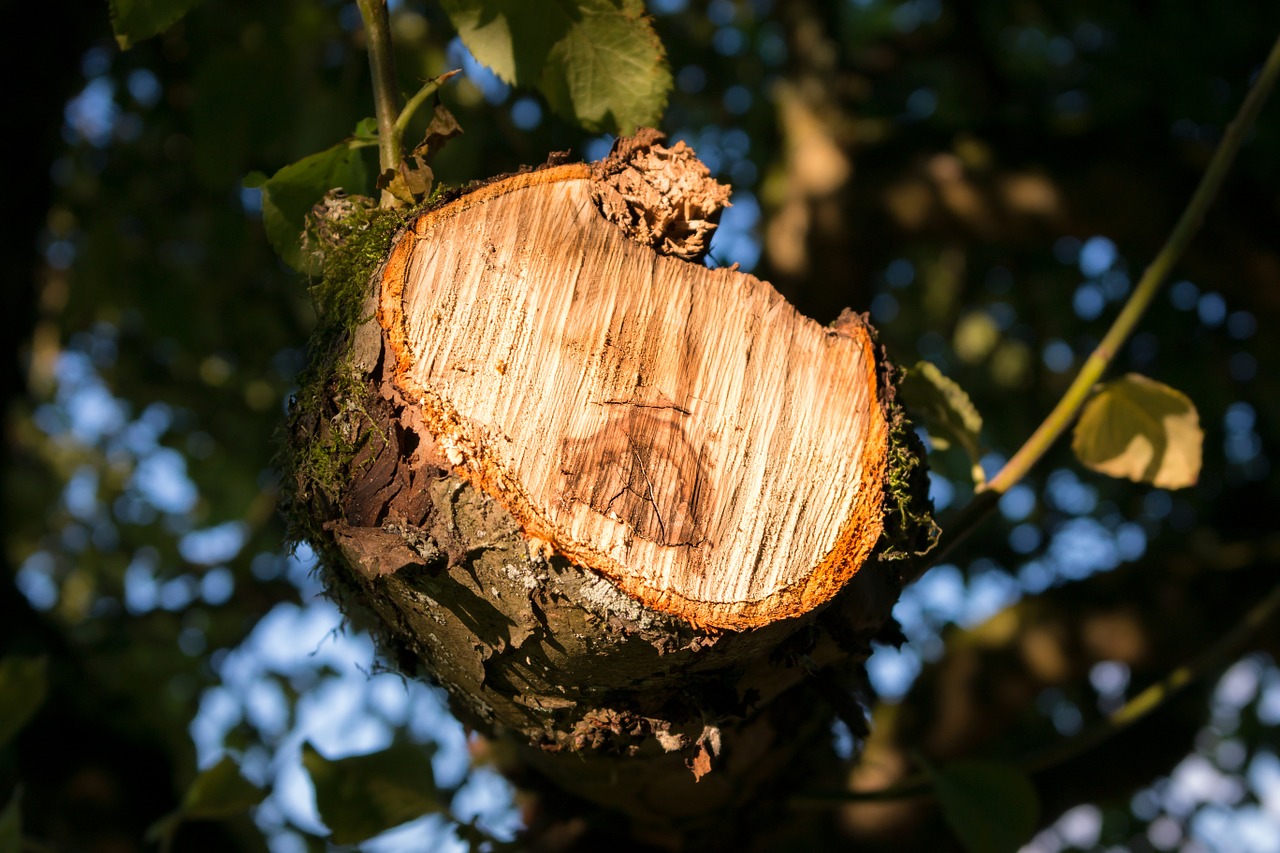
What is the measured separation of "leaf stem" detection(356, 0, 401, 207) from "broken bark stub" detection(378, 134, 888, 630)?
0.17m

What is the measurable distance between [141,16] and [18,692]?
1118mm

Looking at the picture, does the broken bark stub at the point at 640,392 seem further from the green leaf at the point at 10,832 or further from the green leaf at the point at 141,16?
the green leaf at the point at 10,832

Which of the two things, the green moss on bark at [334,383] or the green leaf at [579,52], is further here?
the green leaf at [579,52]

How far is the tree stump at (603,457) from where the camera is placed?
2.69 feet

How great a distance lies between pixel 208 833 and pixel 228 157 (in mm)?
1551

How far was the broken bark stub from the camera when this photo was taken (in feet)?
2.71

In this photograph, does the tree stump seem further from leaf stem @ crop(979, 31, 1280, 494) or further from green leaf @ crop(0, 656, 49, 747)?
green leaf @ crop(0, 656, 49, 747)

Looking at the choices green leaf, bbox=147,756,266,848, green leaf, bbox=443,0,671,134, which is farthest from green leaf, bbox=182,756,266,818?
green leaf, bbox=443,0,671,134

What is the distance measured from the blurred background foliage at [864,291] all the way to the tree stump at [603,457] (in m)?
0.87

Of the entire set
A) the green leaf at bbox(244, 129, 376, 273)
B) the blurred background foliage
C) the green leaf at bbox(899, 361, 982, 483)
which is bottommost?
the blurred background foliage

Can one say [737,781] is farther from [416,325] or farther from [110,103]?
[110,103]

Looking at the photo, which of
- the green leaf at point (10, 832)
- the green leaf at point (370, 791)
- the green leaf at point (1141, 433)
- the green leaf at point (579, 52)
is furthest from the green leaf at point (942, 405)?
the green leaf at point (10, 832)

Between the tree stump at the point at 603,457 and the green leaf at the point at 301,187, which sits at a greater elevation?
the green leaf at the point at 301,187

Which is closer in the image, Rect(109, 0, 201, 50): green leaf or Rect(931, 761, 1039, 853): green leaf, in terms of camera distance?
Rect(109, 0, 201, 50): green leaf
